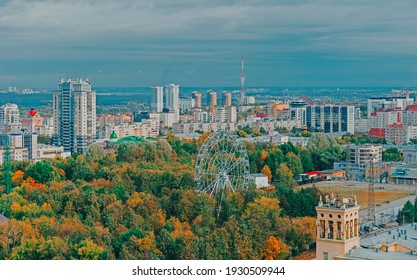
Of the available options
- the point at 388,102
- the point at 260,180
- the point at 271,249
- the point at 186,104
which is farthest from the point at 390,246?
the point at 186,104

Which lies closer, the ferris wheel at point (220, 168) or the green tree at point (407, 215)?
the green tree at point (407, 215)

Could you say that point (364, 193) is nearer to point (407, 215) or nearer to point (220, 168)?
point (220, 168)

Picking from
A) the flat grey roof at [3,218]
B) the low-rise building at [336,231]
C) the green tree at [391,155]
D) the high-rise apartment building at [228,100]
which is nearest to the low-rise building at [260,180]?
the green tree at [391,155]

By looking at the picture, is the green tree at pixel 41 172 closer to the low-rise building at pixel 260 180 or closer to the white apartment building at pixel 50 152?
the low-rise building at pixel 260 180

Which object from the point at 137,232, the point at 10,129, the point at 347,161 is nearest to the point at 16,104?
the point at 10,129

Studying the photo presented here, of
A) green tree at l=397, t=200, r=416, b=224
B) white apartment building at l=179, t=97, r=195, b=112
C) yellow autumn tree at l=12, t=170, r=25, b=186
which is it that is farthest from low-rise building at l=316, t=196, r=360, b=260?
white apartment building at l=179, t=97, r=195, b=112
